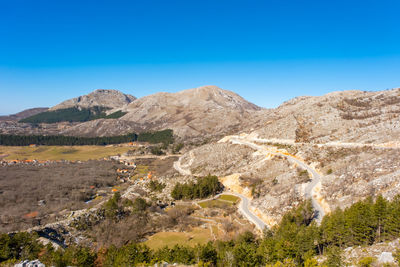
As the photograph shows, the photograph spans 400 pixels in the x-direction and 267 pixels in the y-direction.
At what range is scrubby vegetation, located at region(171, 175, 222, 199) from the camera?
69.6m

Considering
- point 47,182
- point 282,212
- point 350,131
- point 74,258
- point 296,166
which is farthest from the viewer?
point 47,182

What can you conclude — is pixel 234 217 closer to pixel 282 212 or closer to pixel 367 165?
pixel 282 212

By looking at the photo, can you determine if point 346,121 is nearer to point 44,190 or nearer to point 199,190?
point 199,190

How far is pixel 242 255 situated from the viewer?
2994cm

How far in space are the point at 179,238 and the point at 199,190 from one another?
22.4 m

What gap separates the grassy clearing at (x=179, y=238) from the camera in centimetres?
4588

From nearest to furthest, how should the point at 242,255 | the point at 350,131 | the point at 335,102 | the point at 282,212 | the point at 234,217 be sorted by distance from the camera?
1. the point at 242,255
2. the point at 282,212
3. the point at 234,217
4. the point at 350,131
5. the point at 335,102

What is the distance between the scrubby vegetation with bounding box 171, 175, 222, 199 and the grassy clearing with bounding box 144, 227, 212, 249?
706 inches

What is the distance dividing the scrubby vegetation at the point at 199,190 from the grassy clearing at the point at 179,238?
17929mm

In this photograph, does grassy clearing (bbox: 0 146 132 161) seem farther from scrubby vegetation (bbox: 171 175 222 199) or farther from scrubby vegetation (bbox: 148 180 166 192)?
scrubby vegetation (bbox: 171 175 222 199)

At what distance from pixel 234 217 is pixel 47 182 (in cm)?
8026

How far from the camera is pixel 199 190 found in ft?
228

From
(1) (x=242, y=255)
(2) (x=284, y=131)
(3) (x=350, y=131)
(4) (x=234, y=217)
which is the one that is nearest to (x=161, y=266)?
(1) (x=242, y=255)

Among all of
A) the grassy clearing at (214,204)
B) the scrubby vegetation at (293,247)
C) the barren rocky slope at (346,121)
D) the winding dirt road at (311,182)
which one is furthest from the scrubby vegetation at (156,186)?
the barren rocky slope at (346,121)
